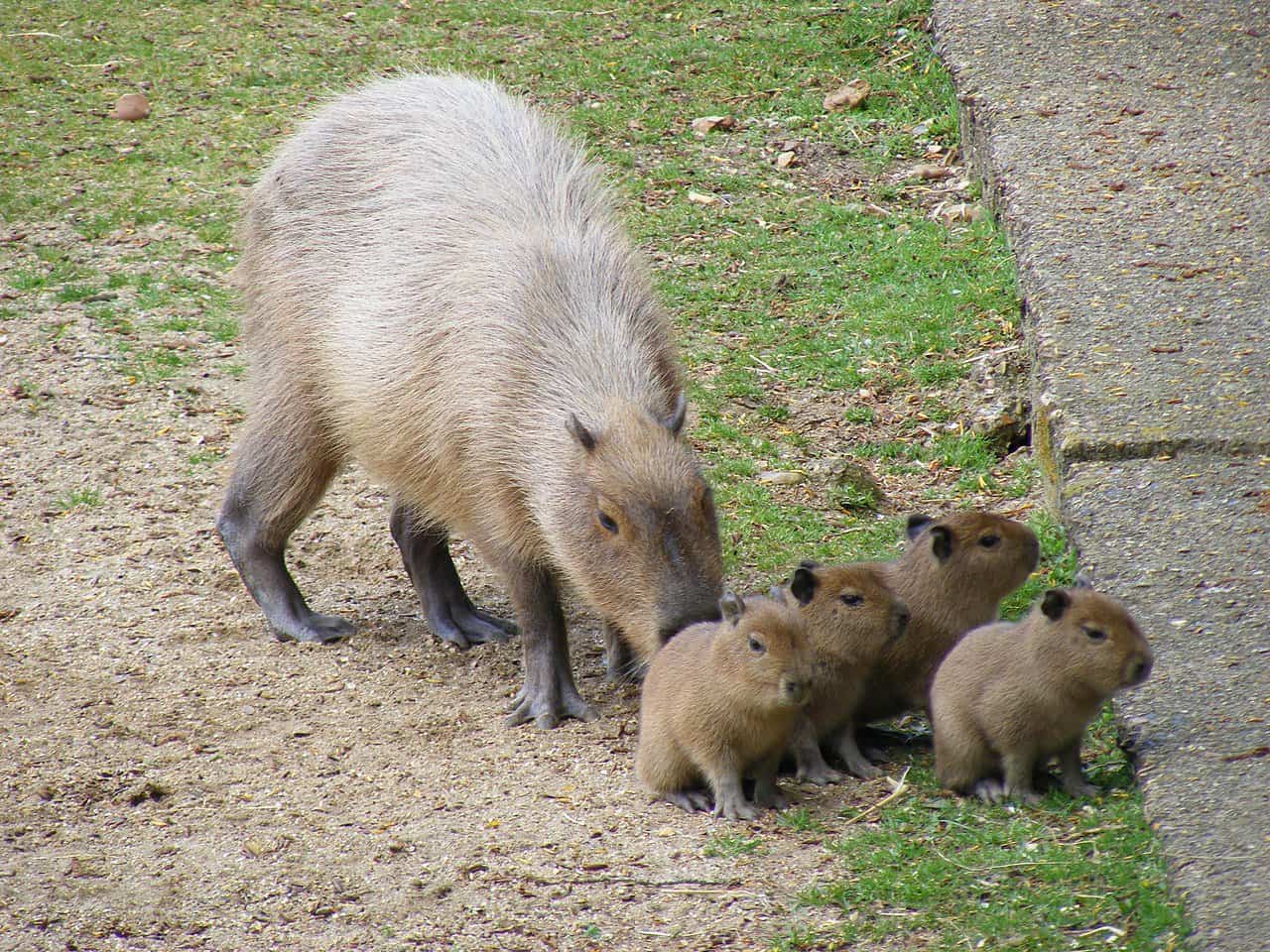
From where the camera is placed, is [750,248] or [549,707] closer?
[549,707]

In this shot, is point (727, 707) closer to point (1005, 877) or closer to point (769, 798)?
point (769, 798)

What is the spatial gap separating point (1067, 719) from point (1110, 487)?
119cm

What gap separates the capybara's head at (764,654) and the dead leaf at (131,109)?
A: 262 inches

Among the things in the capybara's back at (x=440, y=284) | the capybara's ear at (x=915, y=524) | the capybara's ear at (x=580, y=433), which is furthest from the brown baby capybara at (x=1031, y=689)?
the capybara's back at (x=440, y=284)

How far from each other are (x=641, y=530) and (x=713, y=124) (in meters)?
5.11

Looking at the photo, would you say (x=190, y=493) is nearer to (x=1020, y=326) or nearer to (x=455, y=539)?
(x=455, y=539)

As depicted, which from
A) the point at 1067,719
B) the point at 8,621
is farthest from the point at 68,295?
the point at 1067,719

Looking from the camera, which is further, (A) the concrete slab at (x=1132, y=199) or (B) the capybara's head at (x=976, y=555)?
(A) the concrete slab at (x=1132, y=199)

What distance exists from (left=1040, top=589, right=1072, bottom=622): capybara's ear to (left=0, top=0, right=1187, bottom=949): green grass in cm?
45

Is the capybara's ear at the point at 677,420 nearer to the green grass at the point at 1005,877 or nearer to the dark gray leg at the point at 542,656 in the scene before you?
the dark gray leg at the point at 542,656

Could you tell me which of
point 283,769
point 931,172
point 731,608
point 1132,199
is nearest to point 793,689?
point 731,608

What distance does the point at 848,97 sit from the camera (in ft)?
29.8

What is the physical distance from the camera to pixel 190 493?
20.7 ft

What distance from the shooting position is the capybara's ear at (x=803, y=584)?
13.6 feet
